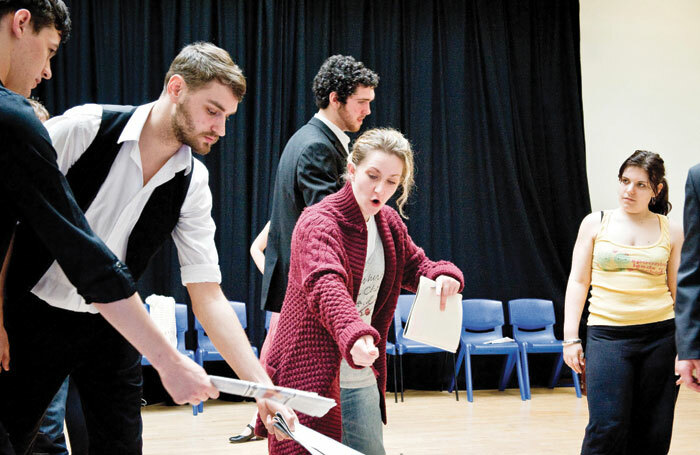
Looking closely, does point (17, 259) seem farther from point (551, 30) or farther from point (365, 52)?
point (551, 30)

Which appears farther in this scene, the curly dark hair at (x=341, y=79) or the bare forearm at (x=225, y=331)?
the curly dark hair at (x=341, y=79)

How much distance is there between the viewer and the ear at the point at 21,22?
1417 millimetres

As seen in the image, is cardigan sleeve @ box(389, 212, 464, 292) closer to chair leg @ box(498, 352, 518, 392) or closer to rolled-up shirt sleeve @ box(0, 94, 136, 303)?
rolled-up shirt sleeve @ box(0, 94, 136, 303)

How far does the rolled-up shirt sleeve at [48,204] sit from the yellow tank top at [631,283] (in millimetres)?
2344

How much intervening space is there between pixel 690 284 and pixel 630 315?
29.7 inches

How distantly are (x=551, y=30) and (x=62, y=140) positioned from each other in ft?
22.7

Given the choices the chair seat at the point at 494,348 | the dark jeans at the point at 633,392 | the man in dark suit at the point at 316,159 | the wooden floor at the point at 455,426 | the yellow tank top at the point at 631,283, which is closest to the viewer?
the man in dark suit at the point at 316,159

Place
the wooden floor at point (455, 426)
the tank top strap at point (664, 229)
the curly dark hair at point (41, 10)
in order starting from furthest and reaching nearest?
the wooden floor at point (455, 426) → the tank top strap at point (664, 229) → the curly dark hair at point (41, 10)

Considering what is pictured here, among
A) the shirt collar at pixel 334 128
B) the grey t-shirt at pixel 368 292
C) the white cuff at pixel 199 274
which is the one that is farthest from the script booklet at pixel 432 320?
the shirt collar at pixel 334 128

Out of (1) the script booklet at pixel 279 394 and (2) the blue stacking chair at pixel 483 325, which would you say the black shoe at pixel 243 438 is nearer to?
(2) the blue stacking chair at pixel 483 325

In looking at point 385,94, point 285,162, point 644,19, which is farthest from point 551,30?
point 285,162

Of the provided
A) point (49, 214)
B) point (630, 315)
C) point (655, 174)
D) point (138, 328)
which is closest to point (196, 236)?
point (138, 328)

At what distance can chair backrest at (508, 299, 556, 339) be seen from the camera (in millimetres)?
6902

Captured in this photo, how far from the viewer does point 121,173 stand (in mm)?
1819
